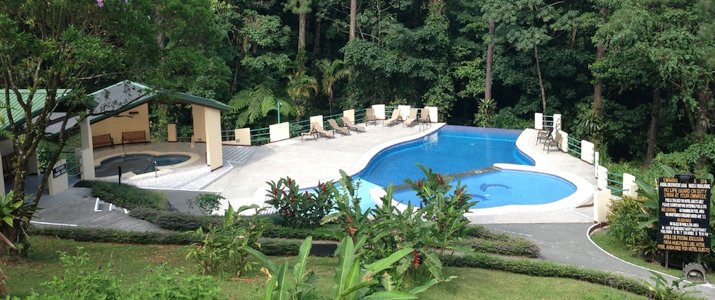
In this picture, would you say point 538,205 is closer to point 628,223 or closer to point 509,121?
point 628,223

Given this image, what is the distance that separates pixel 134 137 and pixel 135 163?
253 centimetres

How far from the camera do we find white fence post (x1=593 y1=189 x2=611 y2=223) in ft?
47.6

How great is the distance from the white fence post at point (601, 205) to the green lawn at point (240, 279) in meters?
4.69

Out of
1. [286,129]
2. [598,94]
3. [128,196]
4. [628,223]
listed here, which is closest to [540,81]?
[598,94]

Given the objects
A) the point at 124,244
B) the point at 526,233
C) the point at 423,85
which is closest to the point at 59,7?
the point at 124,244

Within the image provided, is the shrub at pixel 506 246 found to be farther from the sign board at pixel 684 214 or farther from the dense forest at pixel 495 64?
the dense forest at pixel 495 64

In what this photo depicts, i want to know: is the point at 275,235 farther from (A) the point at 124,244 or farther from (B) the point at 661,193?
(B) the point at 661,193

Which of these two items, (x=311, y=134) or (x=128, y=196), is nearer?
(x=128, y=196)

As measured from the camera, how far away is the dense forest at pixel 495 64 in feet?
68.3

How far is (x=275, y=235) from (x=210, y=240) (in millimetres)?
3382

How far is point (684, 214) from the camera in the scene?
38.3 ft

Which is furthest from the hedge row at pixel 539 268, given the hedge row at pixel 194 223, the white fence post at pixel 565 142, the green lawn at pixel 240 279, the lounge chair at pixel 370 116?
the lounge chair at pixel 370 116

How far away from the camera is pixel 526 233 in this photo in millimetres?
13984

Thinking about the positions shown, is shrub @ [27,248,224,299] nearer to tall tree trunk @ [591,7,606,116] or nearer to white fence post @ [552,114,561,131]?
white fence post @ [552,114,561,131]
